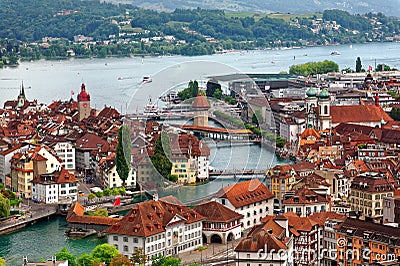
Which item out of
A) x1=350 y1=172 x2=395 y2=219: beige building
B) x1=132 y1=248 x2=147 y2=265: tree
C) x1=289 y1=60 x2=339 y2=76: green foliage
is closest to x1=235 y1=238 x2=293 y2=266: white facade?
x1=132 y1=248 x2=147 y2=265: tree

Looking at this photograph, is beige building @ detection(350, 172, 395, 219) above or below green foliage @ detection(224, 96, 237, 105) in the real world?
above

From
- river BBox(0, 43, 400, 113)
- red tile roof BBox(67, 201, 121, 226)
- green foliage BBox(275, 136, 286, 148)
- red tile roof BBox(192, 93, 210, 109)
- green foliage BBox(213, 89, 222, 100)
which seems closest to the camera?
red tile roof BBox(67, 201, 121, 226)

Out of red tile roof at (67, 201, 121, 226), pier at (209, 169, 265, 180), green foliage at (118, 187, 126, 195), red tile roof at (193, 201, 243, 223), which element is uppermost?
red tile roof at (193, 201, 243, 223)

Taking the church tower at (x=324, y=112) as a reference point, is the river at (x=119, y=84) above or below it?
below

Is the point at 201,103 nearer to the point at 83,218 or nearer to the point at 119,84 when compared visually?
the point at 83,218

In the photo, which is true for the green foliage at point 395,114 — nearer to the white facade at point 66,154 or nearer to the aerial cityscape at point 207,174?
the aerial cityscape at point 207,174

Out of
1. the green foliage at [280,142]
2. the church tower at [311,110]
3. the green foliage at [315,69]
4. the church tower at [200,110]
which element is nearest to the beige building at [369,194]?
the church tower at [200,110]

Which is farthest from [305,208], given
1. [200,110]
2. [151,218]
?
[200,110]

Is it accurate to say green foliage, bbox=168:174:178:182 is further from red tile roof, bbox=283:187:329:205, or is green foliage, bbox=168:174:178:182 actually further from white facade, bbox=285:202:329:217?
white facade, bbox=285:202:329:217
